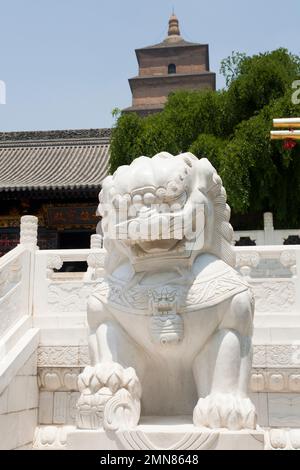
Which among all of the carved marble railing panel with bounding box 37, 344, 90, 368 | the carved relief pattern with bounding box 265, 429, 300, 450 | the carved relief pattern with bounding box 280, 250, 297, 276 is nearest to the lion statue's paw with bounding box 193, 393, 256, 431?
the carved relief pattern with bounding box 265, 429, 300, 450

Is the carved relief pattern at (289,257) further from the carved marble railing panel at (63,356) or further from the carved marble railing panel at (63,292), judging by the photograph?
the carved marble railing panel at (63,356)

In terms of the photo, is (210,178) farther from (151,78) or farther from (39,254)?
(151,78)

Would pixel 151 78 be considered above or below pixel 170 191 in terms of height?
above

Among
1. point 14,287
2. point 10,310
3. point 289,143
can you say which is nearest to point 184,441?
point 10,310

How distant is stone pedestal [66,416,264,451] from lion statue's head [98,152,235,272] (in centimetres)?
75

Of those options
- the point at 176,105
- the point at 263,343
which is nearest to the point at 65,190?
the point at 176,105

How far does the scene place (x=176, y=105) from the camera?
12062 mm

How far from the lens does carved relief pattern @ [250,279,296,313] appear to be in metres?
4.05

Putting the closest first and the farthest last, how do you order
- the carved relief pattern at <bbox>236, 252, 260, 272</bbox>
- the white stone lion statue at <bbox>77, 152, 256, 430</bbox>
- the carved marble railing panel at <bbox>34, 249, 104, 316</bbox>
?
the white stone lion statue at <bbox>77, 152, 256, 430</bbox>
the carved relief pattern at <bbox>236, 252, 260, 272</bbox>
the carved marble railing panel at <bbox>34, 249, 104, 316</bbox>

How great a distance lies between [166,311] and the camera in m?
2.38

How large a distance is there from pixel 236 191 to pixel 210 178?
718 centimetres

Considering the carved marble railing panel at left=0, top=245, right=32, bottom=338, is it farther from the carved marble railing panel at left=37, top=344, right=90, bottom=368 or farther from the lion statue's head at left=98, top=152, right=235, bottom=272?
the lion statue's head at left=98, top=152, right=235, bottom=272

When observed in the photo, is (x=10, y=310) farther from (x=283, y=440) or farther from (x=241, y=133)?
(x=241, y=133)

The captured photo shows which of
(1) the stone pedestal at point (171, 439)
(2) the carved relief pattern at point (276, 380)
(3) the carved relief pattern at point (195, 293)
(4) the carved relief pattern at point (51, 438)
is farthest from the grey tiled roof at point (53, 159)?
(1) the stone pedestal at point (171, 439)
